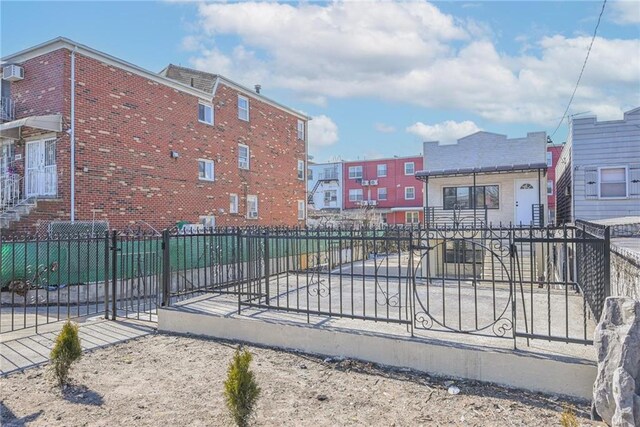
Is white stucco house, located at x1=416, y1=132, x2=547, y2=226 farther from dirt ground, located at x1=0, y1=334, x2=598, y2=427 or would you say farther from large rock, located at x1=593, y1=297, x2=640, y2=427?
large rock, located at x1=593, y1=297, x2=640, y2=427

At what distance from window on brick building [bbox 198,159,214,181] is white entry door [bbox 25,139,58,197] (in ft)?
20.3

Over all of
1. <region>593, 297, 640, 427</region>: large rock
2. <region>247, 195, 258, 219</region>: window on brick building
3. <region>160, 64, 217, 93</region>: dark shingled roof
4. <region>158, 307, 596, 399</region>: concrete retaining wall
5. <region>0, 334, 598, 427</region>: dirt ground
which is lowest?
<region>0, 334, 598, 427</region>: dirt ground

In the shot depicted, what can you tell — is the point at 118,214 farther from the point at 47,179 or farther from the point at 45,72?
the point at 45,72

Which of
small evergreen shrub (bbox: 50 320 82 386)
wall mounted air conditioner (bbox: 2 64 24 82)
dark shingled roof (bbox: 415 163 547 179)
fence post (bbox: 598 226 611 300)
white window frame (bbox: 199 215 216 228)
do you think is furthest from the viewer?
white window frame (bbox: 199 215 216 228)

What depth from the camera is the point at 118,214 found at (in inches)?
596

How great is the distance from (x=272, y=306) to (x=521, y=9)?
7.97m

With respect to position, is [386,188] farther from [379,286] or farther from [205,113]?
[379,286]

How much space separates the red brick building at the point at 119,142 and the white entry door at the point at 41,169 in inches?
1.5

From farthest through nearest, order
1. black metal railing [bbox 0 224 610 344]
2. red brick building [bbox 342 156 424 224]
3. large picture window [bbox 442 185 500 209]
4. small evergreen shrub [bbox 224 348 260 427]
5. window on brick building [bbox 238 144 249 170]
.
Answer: red brick building [bbox 342 156 424 224] → window on brick building [bbox 238 144 249 170] → large picture window [bbox 442 185 500 209] → black metal railing [bbox 0 224 610 344] → small evergreen shrub [bbox 224 348 260 427]

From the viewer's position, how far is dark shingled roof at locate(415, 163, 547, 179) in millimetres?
17844

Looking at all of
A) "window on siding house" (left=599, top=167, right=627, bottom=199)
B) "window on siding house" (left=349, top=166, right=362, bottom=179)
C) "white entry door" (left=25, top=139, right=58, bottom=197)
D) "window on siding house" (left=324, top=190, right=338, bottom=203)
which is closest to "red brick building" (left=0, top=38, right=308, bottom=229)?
"white entry door" (left=25, top=139, right=58, bottom=197)

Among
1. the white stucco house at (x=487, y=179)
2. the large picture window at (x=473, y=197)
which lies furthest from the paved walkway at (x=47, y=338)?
the large picture window at (x=473, y=197)

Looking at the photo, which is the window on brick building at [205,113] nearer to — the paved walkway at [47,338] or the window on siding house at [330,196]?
the paved walkway at [47,338]

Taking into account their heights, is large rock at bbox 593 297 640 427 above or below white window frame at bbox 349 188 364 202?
below
